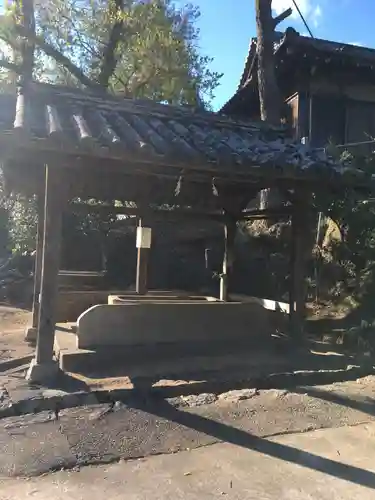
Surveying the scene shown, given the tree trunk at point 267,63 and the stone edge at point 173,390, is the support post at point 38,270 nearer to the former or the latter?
the stone edge at point 173,390

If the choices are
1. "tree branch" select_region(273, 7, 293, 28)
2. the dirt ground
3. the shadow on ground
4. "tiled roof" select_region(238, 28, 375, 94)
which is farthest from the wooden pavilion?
"tree branch" select_region(273, 7, 293, 28)

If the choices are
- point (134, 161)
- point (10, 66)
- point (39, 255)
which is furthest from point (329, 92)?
point (134, 161)

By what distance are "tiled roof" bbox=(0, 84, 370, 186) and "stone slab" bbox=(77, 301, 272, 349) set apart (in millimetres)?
2356

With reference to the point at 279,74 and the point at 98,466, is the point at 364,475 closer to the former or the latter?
the point at 98,466

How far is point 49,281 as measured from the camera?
5.06m

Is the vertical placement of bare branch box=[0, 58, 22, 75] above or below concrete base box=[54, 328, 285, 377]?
above

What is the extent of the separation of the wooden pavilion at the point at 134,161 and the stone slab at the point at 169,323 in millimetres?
720

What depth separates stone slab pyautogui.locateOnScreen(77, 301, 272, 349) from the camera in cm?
625

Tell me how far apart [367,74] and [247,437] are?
10850mm

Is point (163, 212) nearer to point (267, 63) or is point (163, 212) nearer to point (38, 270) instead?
point (38, 270)

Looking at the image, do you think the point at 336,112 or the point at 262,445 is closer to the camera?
the point at 262,445

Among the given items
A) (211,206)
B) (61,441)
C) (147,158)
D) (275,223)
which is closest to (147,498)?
(61,441)

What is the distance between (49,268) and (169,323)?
2.24 metres

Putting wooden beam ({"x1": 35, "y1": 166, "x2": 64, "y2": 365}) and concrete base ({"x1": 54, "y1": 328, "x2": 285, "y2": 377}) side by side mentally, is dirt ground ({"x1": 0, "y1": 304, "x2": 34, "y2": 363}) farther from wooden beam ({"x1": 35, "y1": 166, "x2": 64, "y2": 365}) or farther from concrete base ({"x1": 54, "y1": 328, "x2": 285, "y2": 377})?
wooden beam ({"x1": 35, "y1": 166, "x2": 64, "y2": 365})
